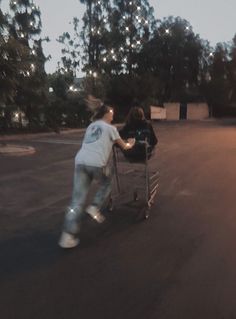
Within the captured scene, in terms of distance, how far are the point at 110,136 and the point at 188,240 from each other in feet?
5.41

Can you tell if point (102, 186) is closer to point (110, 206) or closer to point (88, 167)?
point (88, 167)

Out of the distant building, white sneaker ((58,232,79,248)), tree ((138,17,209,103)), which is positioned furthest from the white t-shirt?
the distant building

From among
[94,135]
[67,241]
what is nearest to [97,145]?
[94,135]

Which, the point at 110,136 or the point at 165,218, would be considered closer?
the point at 110,136

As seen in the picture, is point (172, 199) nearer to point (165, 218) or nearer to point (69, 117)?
point (165, 218)

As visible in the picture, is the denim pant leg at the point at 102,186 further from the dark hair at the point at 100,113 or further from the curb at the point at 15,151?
the curb at the point at 15,151

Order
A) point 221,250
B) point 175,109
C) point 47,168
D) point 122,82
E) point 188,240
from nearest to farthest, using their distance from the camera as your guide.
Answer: point 221,250
point 188,240
point 47,168
point 122,82
point 175,109

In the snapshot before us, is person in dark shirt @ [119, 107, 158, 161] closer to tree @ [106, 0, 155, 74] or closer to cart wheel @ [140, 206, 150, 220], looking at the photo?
cart wheel @ [140, 206, 150, 220]

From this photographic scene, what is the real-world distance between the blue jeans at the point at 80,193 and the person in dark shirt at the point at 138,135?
134 cm

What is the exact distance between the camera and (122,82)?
142ft

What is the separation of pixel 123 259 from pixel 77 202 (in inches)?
40.2

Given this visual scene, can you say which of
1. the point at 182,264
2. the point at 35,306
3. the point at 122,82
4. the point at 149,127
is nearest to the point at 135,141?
the point at 149,127

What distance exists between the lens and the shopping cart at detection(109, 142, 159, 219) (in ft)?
26.8

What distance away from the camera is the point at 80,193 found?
6.62 metres
